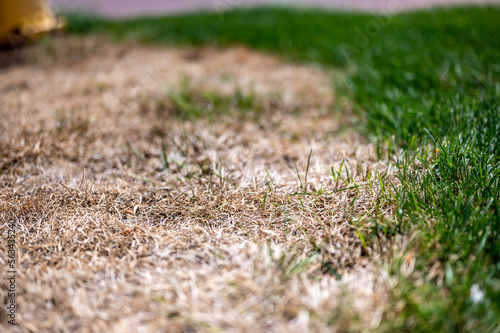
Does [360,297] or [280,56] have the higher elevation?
[280,56]

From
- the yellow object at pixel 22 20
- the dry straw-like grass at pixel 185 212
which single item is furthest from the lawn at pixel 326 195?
the yellow object at pixel 22 20

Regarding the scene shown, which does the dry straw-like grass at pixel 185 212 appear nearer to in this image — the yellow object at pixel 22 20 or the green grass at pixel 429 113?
the green grass at pixel 429 113

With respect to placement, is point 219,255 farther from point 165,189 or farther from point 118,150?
point 118,150

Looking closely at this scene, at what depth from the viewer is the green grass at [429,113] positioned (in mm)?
1136

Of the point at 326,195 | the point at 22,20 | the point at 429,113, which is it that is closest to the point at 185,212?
the point at 326,195

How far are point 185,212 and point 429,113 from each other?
64.1 inches

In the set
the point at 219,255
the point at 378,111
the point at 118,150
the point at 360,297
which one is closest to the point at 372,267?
the point at 360,297

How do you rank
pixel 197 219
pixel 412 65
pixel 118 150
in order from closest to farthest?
1. pixel 197 219
2. pixel 118 150
3. pixel 412 65

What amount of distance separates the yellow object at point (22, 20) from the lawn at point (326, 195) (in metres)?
1.87

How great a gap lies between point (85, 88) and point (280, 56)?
244cm

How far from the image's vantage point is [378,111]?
2465mm

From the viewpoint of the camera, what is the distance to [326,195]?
1.67 metres

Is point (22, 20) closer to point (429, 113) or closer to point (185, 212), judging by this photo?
point (185, 212)

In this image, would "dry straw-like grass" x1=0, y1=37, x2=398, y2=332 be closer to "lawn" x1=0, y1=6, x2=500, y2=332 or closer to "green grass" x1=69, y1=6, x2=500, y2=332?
"lawn" x1=0, y1=6, x2=500, y2=332
